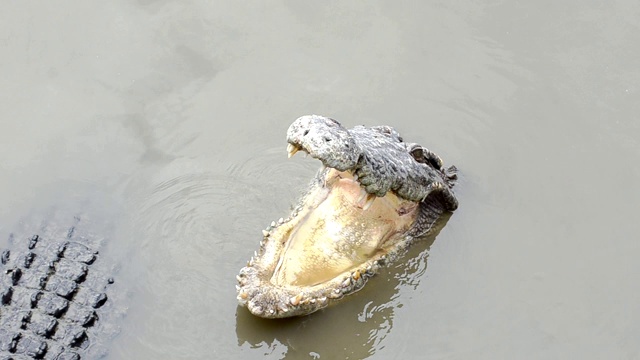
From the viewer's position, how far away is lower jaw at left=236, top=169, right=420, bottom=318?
4859mm

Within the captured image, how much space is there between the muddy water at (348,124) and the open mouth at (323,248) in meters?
0.22

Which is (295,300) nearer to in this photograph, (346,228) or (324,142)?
(346,228)

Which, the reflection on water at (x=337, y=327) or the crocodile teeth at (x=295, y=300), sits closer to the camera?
the crocodile teeth at (x=295, y=300)

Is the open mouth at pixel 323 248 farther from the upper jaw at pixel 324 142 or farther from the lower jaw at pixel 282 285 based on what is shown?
the upper jaw at pixel 324 142

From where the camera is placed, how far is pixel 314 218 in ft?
17.5

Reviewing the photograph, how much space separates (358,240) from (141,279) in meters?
1.49

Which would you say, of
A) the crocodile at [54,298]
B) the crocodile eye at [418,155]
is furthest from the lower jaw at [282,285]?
the crocodile at [54,298]

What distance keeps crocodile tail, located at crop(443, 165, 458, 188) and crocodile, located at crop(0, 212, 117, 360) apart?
256 cm

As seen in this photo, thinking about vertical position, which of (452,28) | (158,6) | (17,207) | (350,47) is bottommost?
(17,207)

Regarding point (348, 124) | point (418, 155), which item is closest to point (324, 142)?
point (418, 155)

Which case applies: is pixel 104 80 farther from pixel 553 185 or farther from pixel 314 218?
pixel 553 185

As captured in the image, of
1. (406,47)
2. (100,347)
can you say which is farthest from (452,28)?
(100,347)

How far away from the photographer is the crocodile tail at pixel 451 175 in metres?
5.98

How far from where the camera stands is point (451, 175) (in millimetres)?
6012
